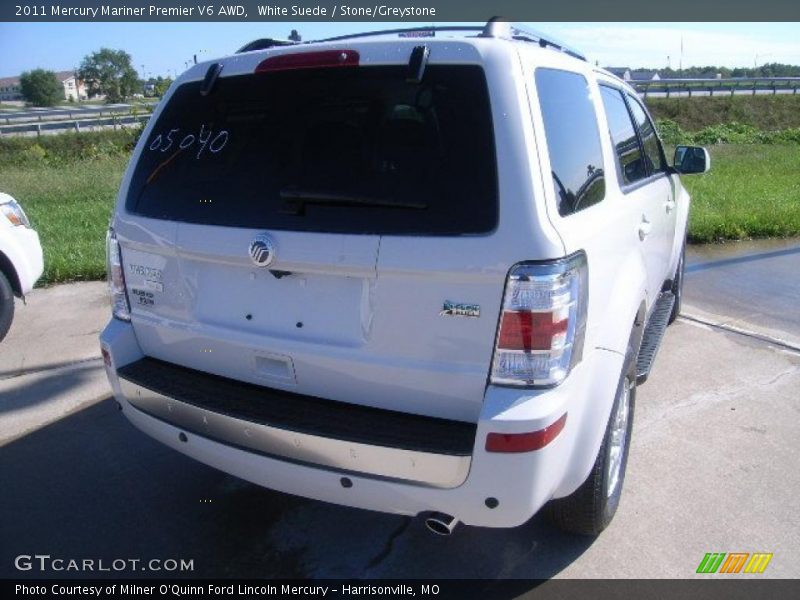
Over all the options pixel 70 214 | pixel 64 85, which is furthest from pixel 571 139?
pixel 64 85

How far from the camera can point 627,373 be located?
2.91 m

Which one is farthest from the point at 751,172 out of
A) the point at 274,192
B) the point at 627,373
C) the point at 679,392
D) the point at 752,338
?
the point at 274,192

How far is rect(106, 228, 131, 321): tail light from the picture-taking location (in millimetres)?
2893

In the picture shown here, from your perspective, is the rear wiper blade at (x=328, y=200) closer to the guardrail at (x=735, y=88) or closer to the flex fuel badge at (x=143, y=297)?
the flex fuel badge at (x=143, y=297)

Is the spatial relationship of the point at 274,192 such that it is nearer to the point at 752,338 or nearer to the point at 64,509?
A: the point at 64,509

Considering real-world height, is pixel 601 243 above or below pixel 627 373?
above

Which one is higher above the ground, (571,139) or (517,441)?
(571,139)

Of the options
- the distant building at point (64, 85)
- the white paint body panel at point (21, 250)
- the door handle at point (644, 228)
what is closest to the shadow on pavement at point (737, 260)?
the door handle at point (644, 228)

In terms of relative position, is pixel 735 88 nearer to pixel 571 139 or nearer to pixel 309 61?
pixel 571 139

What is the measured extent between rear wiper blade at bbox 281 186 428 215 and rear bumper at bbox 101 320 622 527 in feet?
2.22

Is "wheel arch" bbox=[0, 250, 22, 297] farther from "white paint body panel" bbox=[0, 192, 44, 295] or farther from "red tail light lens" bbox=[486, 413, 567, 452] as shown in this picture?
"red tail light lens" bbox=[486, 413, 567, 452]

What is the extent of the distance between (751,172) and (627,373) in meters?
14.2

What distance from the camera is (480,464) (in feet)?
6.92

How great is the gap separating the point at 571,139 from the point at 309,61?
1.02m
